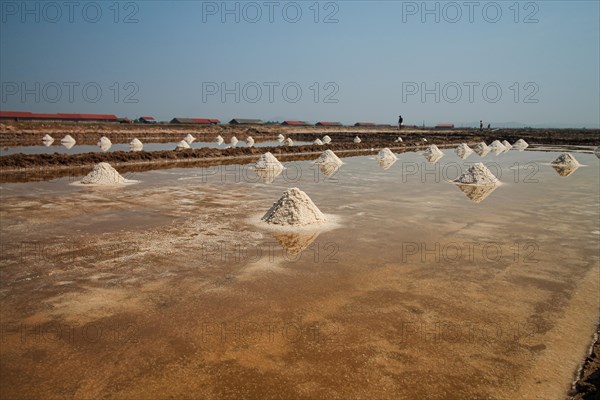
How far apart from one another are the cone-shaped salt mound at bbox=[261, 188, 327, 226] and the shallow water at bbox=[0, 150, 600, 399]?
0.47m

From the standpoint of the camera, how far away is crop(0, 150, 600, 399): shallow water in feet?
9.68

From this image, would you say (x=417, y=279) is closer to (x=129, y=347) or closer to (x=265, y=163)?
(x=129, y=347)

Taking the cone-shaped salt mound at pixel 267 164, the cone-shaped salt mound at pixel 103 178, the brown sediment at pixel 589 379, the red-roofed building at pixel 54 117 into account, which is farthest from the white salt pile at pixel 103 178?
the red-roofed building at pixel 54 117

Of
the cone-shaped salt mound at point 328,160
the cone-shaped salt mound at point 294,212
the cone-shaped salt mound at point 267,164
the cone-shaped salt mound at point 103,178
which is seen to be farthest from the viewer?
the cone-shaped salt mound at point 328,160

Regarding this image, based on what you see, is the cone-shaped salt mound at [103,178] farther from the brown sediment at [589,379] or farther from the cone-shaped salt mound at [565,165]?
the cone-shaped salt mound at [565,165]

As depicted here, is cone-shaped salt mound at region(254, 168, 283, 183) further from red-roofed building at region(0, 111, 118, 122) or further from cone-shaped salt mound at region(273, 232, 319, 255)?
red-roofed building at region(0, 111, 118, 122)

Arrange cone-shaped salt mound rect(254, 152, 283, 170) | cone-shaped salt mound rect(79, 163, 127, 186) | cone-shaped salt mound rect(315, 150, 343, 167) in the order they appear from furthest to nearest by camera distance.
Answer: cone-shaped salt mound rect(315, 150, 343, 167) < cone-shaped salt mound rect(254, 152, 283, 170) < cone-shaped salt mound rect(79, 163, 127, 186)

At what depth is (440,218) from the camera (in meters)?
8.16

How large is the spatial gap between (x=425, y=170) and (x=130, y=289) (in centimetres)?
1453

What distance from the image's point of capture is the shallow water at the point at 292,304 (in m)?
2.95

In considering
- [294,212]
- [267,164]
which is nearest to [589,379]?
[294,212]

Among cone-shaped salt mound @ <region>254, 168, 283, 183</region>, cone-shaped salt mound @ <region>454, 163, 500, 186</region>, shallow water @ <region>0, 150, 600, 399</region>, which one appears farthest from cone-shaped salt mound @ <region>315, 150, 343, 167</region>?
shallow water @ <region>0, 150, 600, 399</region>

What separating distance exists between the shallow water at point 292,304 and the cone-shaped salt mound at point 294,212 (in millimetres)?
471

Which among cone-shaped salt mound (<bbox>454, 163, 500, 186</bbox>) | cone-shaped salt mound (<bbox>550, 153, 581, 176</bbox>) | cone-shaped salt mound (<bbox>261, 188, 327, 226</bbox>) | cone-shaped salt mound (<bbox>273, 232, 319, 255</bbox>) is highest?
cone-shaped salt mound (<bbox>550, 153, 581, 176</bbox>)
